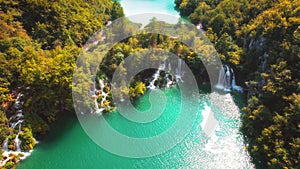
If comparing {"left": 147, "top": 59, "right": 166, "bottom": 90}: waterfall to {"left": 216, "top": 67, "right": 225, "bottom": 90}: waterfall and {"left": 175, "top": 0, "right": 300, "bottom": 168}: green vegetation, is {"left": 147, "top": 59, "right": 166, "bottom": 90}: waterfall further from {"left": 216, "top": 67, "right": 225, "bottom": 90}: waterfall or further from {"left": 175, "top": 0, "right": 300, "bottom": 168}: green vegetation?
{"left": 175, "top": 0, "right": 300, "bottom": 168}: green vegetation

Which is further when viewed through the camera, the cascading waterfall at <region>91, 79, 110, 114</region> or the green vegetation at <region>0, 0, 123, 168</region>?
the cascading waterfall at <region>91, 79, 110, 114</region>

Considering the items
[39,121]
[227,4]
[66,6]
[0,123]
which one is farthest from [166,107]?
[227,4]

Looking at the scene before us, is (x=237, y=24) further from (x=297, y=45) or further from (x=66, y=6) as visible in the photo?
(x=66, y=6)

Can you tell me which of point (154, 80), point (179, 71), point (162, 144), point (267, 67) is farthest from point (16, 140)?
point (267, 67)

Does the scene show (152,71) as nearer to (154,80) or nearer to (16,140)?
(154,80)

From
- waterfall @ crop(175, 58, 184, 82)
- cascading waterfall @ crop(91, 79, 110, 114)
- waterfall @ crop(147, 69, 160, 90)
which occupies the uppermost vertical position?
waterfall @ crop(175, 58, 184, 82)

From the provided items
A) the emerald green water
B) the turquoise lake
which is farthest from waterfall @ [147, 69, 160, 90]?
the emerald green water
